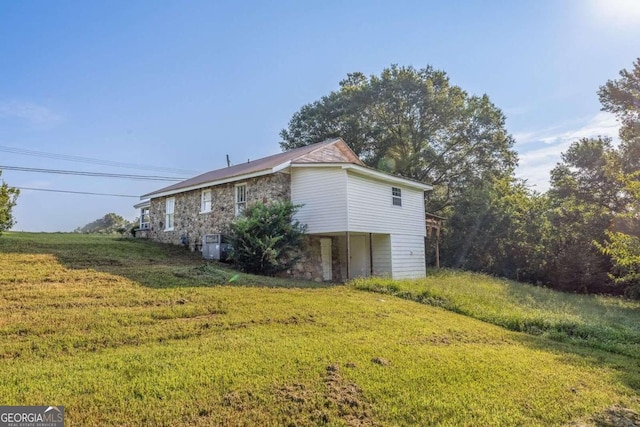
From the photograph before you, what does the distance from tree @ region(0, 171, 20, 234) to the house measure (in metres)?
6.25

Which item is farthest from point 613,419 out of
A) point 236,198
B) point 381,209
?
point 236,198

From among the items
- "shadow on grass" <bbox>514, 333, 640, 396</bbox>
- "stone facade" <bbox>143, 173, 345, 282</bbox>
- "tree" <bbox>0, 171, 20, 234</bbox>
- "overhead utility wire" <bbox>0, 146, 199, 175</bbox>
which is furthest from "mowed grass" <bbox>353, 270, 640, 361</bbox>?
"overhead utility wire" <bbox>0, 146, 199, 175</bbox>

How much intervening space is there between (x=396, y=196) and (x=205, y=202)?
321 inches

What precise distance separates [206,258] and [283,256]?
3492 millimetres

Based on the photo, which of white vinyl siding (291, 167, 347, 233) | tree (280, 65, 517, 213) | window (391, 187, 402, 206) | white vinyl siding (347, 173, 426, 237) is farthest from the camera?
tree (280, 65, 517, 213)

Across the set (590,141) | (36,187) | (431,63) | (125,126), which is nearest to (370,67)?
(431,63)

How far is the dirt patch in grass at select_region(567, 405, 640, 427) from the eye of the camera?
3.48 m

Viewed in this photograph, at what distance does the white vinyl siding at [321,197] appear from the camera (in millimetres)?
12883

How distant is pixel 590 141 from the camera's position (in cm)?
2192

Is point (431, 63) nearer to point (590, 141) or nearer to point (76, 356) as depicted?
point (590, 141)

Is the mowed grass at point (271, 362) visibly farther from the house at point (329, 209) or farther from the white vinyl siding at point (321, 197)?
the house at point (329, 209)

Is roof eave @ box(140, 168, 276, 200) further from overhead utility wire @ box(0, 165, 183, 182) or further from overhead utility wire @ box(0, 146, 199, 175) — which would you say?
overhead utility wire @ box(0, 165, 183, 182)

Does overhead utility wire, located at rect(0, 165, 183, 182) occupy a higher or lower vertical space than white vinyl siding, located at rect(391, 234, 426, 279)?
higher

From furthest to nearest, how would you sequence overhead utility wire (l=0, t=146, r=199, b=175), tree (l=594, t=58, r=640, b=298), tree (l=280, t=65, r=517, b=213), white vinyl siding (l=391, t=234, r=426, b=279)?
tree (l=280, t=65, r=517, b=213)
overhead utility wire (l=0, t=146, r=199, b=175)
tree (l=594, t=58, r=640, b=298)
white vinyl siding (l=391, t=234, r=426, b=279)
